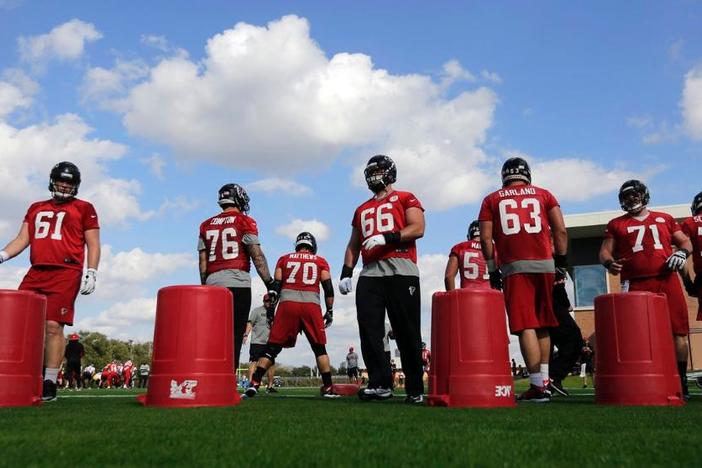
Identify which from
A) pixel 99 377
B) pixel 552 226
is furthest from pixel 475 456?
pixel 99 377

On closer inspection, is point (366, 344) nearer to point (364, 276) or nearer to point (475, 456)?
point (364, 276)

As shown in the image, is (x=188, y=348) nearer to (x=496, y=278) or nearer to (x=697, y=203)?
(x=496, y=278)

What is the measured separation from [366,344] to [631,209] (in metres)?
3.56

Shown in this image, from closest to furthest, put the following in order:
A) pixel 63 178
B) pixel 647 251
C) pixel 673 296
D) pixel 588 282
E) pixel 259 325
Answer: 1. pixel 63 178
2. pixel 673 296
3. pixel 647 251
4. pixel 259 325
5. pixel 588 282

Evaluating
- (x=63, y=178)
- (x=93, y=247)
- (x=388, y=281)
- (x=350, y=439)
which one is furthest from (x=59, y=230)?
(x=350, y=439)

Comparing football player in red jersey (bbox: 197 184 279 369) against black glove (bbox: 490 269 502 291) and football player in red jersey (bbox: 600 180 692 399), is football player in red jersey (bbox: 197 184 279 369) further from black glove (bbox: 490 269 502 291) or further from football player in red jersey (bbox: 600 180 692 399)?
football player in red jersey (bbox: 600 180 692 399)

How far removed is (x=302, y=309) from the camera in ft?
30.1

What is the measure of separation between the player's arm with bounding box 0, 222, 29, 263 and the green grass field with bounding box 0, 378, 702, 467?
3.05 meters

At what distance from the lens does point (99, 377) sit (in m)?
39.7

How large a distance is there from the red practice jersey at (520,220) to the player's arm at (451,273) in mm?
2236

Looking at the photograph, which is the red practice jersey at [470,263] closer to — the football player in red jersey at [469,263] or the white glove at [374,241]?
the football player in red jersey at [469,263]

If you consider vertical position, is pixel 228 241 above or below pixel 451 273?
above

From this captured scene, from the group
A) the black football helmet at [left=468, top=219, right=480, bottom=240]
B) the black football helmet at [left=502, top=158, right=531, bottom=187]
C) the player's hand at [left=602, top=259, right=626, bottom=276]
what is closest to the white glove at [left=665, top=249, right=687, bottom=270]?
the player's hand at [left=602, top=259, right=626, bottom=276]

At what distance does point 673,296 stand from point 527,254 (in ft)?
7.71
